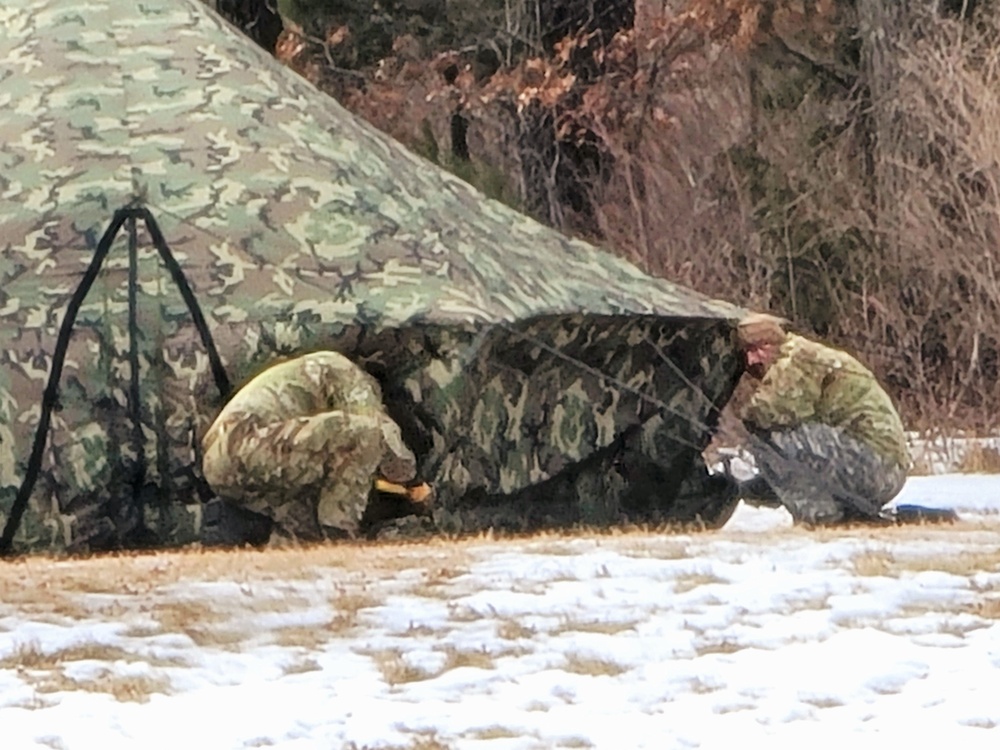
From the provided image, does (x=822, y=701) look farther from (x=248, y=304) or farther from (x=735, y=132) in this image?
(x=735, y=132)

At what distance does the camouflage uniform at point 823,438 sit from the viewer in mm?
7945

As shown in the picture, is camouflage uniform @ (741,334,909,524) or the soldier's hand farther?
camouflage uniform @ (741,334,909,524)

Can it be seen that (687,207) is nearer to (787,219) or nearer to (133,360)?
(787,219)

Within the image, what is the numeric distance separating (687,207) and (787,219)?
1579mm

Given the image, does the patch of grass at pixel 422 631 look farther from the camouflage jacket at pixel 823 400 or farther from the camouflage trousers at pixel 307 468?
the camouflage jacket at pixel 823 400

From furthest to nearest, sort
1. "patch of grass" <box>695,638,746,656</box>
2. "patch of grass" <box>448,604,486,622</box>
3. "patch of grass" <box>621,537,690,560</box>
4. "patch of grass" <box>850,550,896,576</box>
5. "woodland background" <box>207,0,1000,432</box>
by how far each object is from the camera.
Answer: "woodland background" <box>207,0,1000,432</box> → "patch of grass" <box>621,537,690,560</box> → "patch of grass" <box>850,550,896,576</box> → "patch of grass" <box>448,604,486,622</box> → "patch of grass" <box>695,638,746,656</box>

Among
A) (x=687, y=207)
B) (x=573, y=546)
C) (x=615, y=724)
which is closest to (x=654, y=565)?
(x=573, y=546)

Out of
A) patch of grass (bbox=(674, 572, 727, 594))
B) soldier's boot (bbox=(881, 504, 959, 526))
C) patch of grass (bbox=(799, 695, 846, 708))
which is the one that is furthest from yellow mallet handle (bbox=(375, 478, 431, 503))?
patch of grass (bbox=(799, 695, 846, 708))

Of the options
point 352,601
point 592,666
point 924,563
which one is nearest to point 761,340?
point 924,563

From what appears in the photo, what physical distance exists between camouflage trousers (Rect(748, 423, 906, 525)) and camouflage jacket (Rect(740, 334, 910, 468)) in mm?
52

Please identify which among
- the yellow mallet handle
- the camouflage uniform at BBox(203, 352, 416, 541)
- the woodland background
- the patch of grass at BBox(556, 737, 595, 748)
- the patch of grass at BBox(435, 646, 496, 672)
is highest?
the woodland background

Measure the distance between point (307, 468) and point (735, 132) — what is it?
13.2m

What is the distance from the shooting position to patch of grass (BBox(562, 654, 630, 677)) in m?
4.69

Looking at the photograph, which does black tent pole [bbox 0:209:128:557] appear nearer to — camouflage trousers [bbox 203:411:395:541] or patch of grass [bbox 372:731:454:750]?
camouflage trousers [bbox 203:411:395:541]
